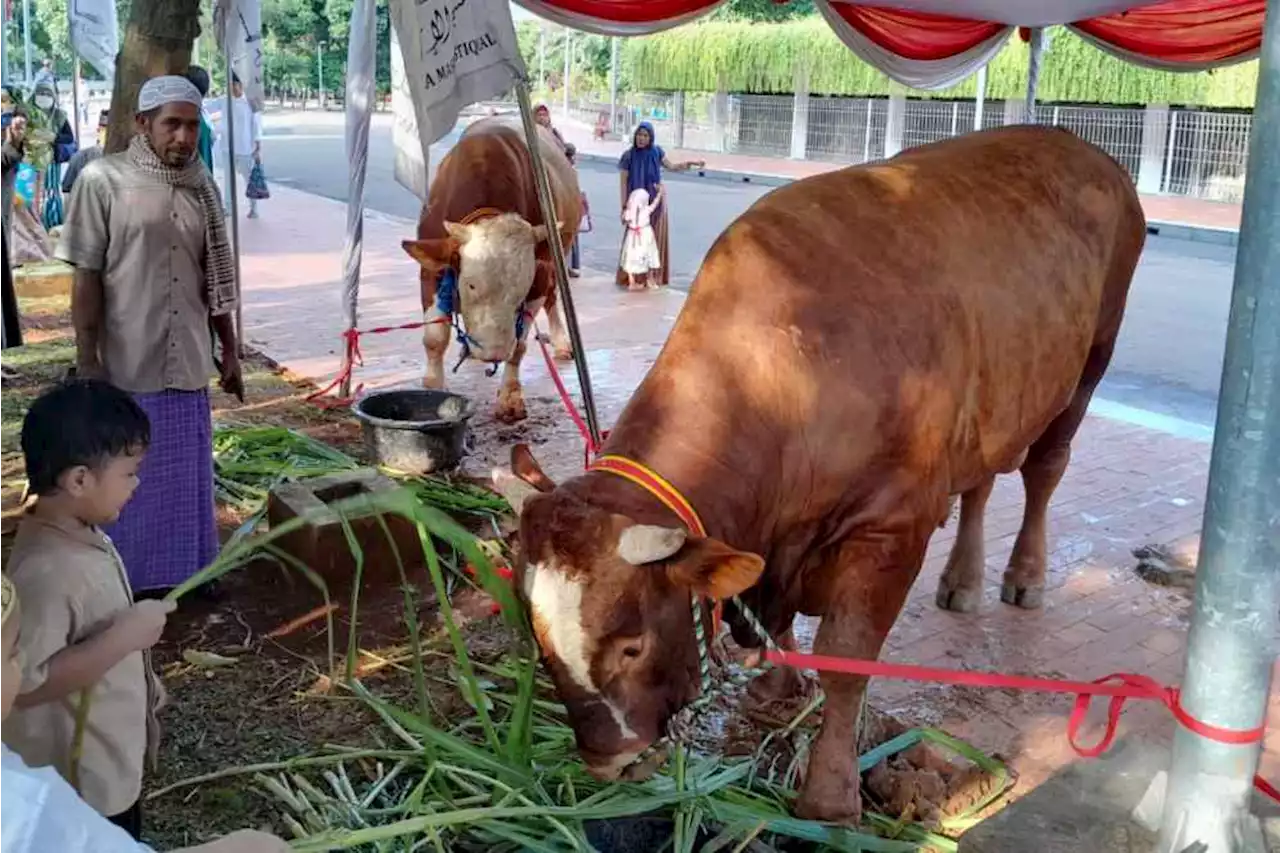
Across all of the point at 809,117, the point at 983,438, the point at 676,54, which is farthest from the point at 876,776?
the point at 676,54

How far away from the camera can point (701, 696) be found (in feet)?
9.25

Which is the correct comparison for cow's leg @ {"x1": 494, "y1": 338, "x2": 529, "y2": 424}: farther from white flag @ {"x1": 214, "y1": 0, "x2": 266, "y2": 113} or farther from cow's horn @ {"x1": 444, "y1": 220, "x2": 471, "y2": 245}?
white flag @ {"x1": 214, "y1": 0, "x2": 266, "y2": 113}

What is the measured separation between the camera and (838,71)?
2925cm

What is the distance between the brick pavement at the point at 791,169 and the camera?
783 inches

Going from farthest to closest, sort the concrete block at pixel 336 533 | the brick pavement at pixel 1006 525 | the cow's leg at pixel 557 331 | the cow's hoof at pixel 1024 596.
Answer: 1. the cow's leg at pixel 557 331
2. the cow's hoof at pixel 1024 596
3. the concrete block at pixel 336 533
4. the brick pavement at pixel 1006 525

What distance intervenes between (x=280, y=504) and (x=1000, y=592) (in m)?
3.04

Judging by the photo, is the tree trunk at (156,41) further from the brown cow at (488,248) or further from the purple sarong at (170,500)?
the brown cow at (488,248)

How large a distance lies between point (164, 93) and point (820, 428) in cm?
247

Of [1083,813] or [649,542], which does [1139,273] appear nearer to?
[1083,813]

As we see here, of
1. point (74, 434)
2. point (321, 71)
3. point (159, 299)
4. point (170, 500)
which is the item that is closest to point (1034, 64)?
point (159, 299)

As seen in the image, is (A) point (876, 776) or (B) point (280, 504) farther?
(B) point (280, 504)

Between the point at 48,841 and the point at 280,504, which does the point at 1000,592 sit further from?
the point at 48,841

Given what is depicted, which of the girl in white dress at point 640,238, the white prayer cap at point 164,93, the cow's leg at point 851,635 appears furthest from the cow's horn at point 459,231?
the girl in white dress at point 640,238

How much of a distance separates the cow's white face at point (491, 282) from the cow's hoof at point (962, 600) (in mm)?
A: 3124
